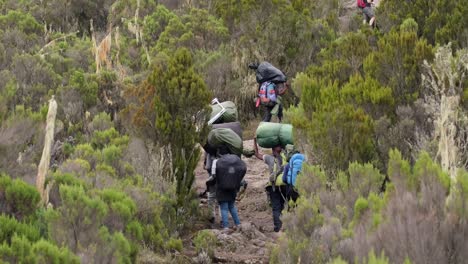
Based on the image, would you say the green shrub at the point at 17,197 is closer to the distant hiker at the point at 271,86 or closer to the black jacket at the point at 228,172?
the black jacket at the point at 228,172

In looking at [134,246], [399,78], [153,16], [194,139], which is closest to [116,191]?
[134,246]

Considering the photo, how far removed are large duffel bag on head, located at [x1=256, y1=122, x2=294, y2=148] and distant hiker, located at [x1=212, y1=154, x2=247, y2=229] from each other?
0.84 m

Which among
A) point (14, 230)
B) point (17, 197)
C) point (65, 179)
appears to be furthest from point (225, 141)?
point (14, 230)

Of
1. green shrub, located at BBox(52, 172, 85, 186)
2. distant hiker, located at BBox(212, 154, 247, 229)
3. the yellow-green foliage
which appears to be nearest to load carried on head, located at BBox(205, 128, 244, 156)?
distant hiker, located at BBox(212, 154, 247, 229)

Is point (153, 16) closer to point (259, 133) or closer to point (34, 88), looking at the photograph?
point (34, 88)

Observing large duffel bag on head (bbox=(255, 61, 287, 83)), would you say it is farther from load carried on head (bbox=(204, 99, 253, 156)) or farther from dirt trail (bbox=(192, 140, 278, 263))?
load carried on head (bbox=(204, 99, 253, 156))

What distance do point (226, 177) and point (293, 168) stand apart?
31.5 inches

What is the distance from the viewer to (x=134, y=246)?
6.69m

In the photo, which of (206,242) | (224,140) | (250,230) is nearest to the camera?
(206,242)

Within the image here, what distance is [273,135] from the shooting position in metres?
9.86

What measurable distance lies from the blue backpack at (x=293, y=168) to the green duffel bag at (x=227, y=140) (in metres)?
0.83

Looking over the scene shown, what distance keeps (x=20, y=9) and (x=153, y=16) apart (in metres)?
3.60

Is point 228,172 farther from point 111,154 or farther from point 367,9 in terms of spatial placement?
point 367,9

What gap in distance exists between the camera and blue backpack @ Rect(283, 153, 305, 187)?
873cm
